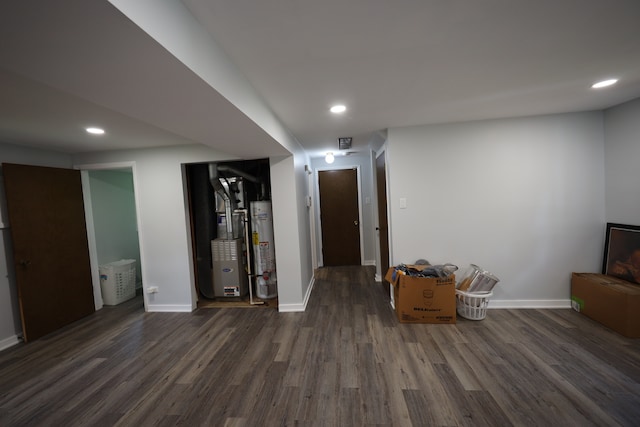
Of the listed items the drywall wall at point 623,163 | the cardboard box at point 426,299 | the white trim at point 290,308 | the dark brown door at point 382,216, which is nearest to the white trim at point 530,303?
the cardboard box at point 426,299

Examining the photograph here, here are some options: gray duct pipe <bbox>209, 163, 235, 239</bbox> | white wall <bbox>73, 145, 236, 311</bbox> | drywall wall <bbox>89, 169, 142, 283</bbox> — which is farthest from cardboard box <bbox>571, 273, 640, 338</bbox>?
drywall wall <bbox>89, 169, 142, 283</bbox>

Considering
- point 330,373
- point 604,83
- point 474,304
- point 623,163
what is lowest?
point 330,373

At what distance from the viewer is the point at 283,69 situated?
1.55 metres

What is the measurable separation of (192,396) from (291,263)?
1637mm

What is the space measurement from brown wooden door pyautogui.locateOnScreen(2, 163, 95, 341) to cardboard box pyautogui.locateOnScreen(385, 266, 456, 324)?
3968 mm

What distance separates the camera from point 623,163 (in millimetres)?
2562

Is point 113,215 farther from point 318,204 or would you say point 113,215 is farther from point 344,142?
point 344,142

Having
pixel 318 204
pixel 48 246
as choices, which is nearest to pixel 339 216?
pixel 318 204

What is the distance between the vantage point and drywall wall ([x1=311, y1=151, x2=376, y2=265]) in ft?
16.6

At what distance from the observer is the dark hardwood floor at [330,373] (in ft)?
5.35

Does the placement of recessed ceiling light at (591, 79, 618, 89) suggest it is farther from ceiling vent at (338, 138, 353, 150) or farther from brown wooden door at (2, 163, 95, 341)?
brown wooden door at (2, 163, 95, 341)

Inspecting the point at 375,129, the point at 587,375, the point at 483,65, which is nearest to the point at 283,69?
the point at 483,65

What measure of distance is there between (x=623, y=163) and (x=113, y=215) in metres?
6.49

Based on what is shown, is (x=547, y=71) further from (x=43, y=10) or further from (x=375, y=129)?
(x=43, y=10)
